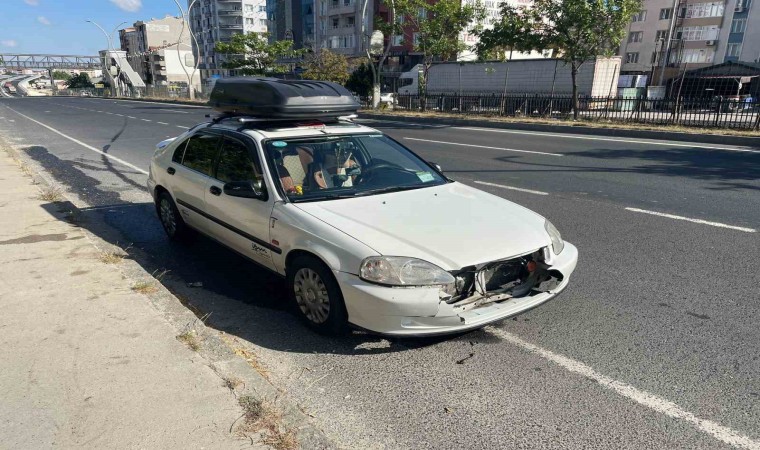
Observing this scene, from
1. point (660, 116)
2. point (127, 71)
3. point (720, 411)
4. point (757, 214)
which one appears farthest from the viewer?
point (127, 71)

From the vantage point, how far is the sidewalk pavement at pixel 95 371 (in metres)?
2.54

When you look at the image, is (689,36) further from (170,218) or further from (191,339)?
(191,339)

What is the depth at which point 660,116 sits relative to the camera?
62.0 ft

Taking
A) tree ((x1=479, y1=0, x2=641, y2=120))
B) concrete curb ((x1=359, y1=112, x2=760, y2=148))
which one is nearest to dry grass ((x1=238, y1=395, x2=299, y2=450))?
concrete curb ((x1=359, y1=112, x2=760, y2=148))

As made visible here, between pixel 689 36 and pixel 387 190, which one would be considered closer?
pixel 387 190

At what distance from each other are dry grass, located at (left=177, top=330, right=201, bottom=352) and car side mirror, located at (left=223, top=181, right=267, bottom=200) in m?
1.16

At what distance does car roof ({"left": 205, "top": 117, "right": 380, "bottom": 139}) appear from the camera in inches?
178

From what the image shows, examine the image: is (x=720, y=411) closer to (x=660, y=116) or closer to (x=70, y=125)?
(x=660, y=116)

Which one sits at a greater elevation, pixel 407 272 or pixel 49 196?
pixel 407 272

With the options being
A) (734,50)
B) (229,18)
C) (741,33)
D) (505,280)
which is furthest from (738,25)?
(229,18)

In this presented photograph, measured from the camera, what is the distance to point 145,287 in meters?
4.27

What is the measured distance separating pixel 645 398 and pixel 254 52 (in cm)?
4982

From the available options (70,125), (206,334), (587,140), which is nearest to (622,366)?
(206,334)

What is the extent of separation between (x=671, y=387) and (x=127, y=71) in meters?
115
